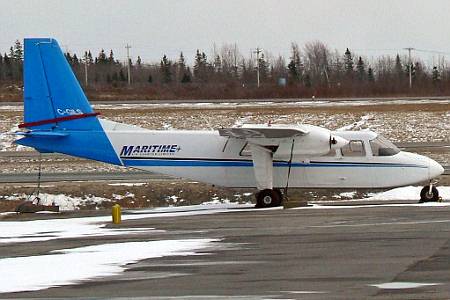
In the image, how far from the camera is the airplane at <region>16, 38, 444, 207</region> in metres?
26.6

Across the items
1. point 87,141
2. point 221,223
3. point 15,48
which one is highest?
point 15,48

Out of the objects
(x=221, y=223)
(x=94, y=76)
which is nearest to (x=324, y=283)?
(x=221, y=223)

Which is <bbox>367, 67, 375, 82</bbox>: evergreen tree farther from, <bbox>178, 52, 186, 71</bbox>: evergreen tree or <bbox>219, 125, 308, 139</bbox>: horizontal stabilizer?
<bbox>219, 125, 308, 139</bbox>: horizontal stabilizer

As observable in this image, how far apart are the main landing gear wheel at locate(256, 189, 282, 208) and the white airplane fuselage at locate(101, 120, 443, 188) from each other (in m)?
0.48

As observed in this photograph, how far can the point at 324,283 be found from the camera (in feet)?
40.6

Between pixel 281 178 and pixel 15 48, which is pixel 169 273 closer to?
pixel 281 178

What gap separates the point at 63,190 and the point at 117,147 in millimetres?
5156

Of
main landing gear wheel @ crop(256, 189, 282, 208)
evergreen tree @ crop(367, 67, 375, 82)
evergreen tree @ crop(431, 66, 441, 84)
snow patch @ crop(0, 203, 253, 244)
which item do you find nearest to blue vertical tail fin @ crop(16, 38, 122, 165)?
snow patch @ crop(0, 203, 253, 244)

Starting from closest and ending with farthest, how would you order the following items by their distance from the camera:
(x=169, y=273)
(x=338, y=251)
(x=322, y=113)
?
(x=169, y=273) < (x=338, y=251) < (x=322, y=113)

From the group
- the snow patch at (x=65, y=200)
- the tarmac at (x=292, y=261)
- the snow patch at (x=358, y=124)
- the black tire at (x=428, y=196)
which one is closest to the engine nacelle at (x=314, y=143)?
the black tire at (x=428, y=196)

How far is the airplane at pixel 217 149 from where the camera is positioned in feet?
87.2

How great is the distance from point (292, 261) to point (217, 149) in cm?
1267

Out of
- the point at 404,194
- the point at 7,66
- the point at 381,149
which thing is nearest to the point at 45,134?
the point at 381,149

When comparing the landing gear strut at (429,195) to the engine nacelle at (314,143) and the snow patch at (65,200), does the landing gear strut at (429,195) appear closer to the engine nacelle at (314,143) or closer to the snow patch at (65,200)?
the engine nacelle at (314,143)
